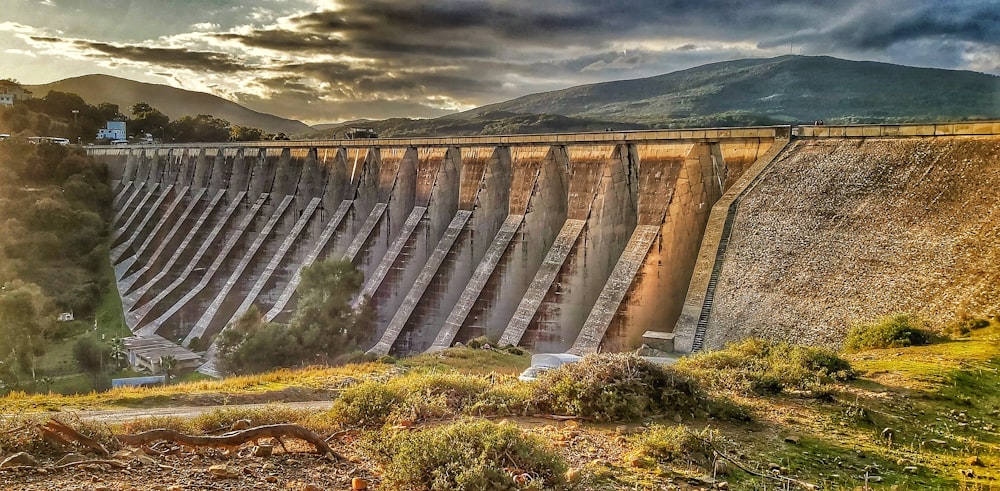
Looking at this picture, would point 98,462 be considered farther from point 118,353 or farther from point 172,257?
point 172,257

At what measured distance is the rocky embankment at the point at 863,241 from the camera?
47.0 feet

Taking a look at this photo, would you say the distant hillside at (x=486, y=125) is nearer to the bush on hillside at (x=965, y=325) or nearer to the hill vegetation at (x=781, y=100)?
the hill vegetation at (x=781, y=100)

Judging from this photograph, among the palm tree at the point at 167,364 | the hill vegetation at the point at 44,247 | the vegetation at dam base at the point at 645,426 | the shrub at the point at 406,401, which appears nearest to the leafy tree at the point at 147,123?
the hill vegetation at the point at 44,247

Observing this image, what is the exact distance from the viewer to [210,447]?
812 cm

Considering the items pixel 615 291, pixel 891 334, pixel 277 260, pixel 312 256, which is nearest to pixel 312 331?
pixel 312 256

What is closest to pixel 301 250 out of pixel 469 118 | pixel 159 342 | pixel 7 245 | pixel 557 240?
pixel 159 342

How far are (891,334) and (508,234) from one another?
538 inches

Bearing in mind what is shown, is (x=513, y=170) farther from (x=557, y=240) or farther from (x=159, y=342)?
(x=159, y=342)

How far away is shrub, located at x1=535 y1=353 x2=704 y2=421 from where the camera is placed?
31.4ft

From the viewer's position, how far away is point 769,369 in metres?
11.7

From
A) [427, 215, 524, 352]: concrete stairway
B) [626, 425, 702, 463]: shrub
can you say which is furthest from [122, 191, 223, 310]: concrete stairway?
[626, 425, 702, 463]: shrub

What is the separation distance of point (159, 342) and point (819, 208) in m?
29.3

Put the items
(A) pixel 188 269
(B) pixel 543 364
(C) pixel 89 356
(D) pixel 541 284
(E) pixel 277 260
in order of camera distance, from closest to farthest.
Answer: (B) pixel 543 364 → (D) pixel 541 284 → (C) pixel 89 356 → (E) pixel 277 260 → (A) pixel 188 269

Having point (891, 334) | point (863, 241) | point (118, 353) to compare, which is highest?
point (863, 241)
